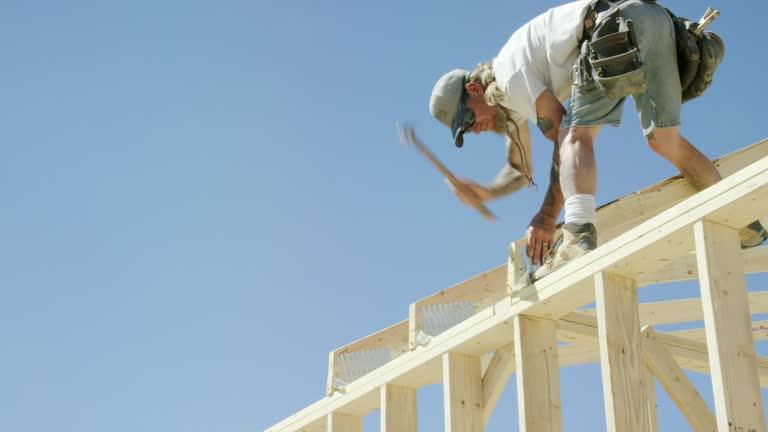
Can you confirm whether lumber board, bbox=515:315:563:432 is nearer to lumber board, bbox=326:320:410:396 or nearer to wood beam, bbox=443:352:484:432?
wood beam, bbox=443:352:484:432

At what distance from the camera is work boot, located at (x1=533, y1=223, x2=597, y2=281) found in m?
4.24

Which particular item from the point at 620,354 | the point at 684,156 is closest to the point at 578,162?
the point at 684,156

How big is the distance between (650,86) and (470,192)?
122 centimetres

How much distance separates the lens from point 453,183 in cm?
518

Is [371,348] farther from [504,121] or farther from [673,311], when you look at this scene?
[673,311]

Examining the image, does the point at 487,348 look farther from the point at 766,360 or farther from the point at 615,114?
the point at 766,360

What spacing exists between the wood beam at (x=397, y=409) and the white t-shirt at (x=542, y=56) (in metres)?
1.65

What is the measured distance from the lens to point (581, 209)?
4227 millimetres

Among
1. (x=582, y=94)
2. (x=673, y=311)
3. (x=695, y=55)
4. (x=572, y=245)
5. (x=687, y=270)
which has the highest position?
(x=695, y=55)

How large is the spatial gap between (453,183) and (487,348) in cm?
86

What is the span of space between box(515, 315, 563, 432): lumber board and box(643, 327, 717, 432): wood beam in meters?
0.45

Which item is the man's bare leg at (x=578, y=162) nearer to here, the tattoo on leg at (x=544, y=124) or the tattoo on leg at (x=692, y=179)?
the tattoo on leg at (x=544, y=124)

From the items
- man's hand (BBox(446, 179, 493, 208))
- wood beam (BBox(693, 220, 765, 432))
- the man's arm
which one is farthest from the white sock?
man's hand (BBox(446, 179, 493, 208))

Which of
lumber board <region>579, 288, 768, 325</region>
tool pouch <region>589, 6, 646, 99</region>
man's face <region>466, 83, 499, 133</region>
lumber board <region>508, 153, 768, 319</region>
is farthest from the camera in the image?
lumber board <region>579, 288, 768, 325</region>
